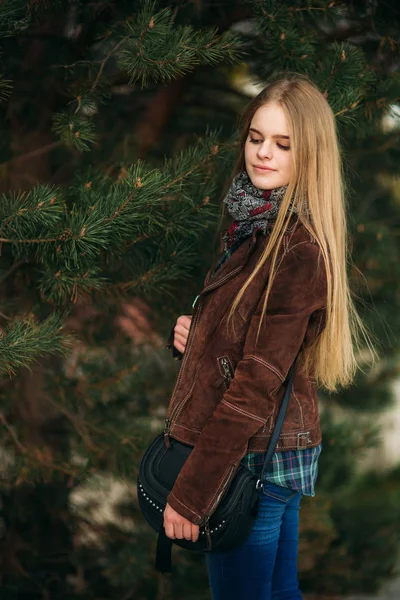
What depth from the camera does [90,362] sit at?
251 cm

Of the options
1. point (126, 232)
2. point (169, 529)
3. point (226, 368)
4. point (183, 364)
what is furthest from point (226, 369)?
point (126, 232)

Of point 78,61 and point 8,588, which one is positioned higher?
point 78,61

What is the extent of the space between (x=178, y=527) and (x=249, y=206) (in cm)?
70

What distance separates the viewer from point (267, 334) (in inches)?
59.9

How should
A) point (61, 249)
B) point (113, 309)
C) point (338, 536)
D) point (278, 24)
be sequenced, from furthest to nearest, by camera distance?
point (338, 536), point (113, 309), point (278, 24), point (61, 249)

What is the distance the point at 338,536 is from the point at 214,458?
234cm

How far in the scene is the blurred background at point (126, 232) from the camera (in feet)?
5.92

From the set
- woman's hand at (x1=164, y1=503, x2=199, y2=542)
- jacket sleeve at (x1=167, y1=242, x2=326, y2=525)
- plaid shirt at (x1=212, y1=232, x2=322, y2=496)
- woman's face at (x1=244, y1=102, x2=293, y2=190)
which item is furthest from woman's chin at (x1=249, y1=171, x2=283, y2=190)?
woman's hand at (x1=164, y1=503, x2=199, y2=542)

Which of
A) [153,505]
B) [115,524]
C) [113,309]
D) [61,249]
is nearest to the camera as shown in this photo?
[153,505]

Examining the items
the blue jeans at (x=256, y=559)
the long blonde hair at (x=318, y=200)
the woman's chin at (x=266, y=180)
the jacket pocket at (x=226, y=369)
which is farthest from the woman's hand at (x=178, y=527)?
the woman's chin at (x=266, y=180)

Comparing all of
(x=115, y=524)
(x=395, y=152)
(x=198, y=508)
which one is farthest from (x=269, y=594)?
(x=395, y=152)

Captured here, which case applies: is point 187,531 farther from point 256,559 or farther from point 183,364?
point 183,364

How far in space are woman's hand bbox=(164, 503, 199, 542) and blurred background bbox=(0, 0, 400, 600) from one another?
48 cm

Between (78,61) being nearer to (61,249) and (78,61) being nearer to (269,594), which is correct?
(61,249)
